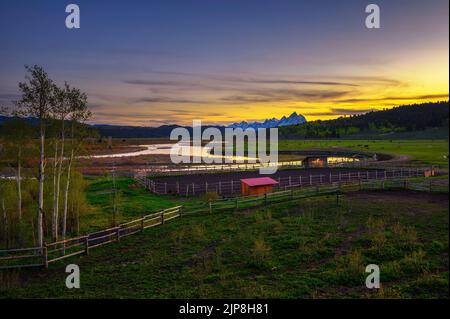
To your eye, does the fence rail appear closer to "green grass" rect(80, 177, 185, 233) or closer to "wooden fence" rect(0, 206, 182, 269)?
"green grass" rect(80, 177, 185, 233)

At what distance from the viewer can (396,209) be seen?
23438mm

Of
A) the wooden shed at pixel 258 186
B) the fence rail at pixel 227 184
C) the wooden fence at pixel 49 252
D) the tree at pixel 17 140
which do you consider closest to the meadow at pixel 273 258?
the wooden fence at pixel 49 252

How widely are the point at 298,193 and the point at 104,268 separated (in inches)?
845

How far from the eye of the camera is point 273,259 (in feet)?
50.5

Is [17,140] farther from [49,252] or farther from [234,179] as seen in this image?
[234,179]

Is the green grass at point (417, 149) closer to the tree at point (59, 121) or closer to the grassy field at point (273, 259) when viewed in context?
the grassy field at point (273, 259)

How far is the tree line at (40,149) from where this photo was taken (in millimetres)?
19219

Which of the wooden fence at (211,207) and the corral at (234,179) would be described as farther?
the corral at (234,179)

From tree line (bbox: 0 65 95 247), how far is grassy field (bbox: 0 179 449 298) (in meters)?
5.95

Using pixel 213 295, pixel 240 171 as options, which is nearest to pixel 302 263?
pixel 213 295

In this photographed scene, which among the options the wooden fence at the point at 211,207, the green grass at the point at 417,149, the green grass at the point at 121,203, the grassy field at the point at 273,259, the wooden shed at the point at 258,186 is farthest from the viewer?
the green grass at the point at 417,149

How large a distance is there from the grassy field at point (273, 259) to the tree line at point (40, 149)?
5.95 m

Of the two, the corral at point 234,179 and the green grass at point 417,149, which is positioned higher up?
the green grass at point 417,149

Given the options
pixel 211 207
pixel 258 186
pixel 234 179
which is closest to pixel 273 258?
pixel 211 207
